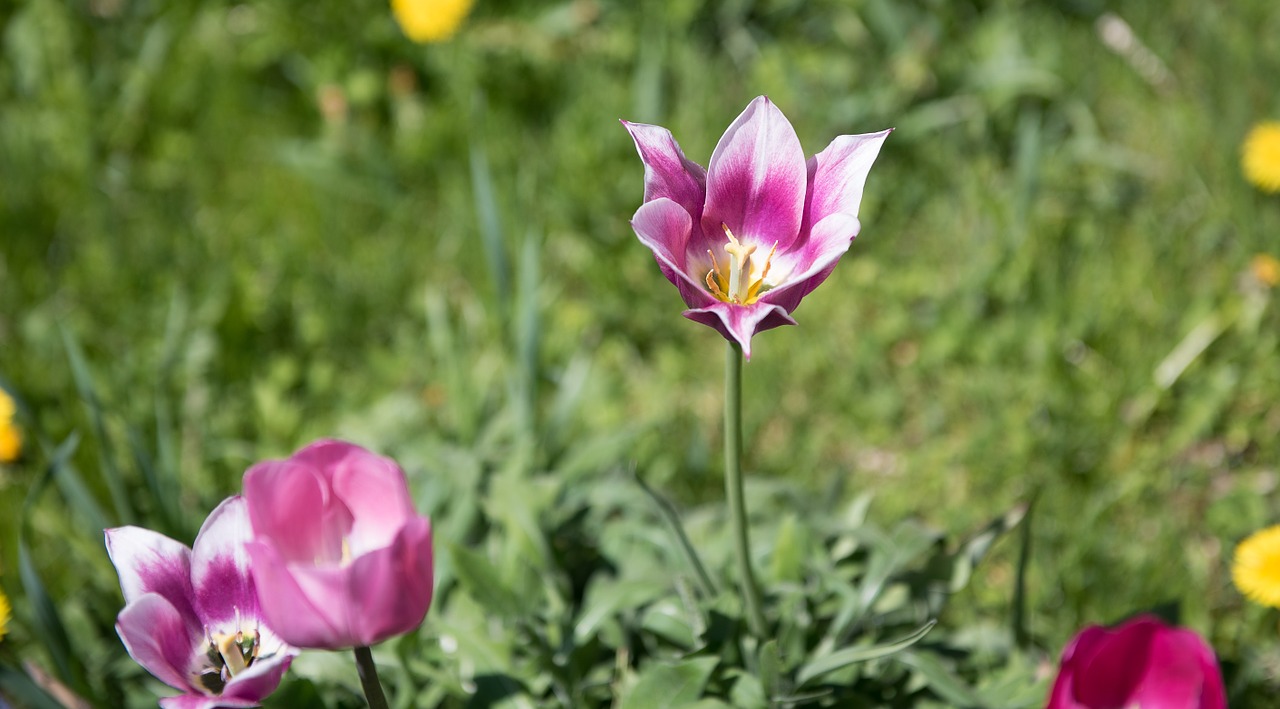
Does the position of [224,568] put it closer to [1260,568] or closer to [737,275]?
[737,275]

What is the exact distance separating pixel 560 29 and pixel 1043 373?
1604 mm

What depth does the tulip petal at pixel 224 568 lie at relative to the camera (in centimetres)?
113

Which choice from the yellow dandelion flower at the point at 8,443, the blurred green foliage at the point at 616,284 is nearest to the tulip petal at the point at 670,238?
the blurred green foliage at the point at 616,284

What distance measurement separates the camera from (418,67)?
3.05 meters

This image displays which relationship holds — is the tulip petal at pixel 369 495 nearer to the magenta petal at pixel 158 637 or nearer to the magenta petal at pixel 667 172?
the magenta petal at pixel 158 637

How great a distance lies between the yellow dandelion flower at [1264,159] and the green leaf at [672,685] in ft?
6.10

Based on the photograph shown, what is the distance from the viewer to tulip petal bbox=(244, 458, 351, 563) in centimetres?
103

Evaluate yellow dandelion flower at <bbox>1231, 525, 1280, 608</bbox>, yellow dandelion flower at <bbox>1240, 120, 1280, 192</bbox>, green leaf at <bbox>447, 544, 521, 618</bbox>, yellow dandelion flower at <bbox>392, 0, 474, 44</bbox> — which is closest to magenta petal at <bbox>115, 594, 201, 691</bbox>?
green leaf at <bbox>447, 544, 521, 618</bbox>

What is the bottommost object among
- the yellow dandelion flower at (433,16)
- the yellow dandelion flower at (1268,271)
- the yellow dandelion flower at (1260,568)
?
the yellow dandelion flower at (1260,568)

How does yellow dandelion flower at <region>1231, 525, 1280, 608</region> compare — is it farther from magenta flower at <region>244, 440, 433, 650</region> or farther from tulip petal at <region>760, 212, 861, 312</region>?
magenta flower at <region>244, 440, 433, 650</region>

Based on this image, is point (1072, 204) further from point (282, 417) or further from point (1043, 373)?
point (282, 417)

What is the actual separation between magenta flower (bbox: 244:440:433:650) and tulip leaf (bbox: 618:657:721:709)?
1.19ft

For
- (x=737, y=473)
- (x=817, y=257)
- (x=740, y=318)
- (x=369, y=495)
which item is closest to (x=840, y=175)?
(x=817, y=257)

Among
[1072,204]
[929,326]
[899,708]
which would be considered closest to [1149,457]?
[929,326]
